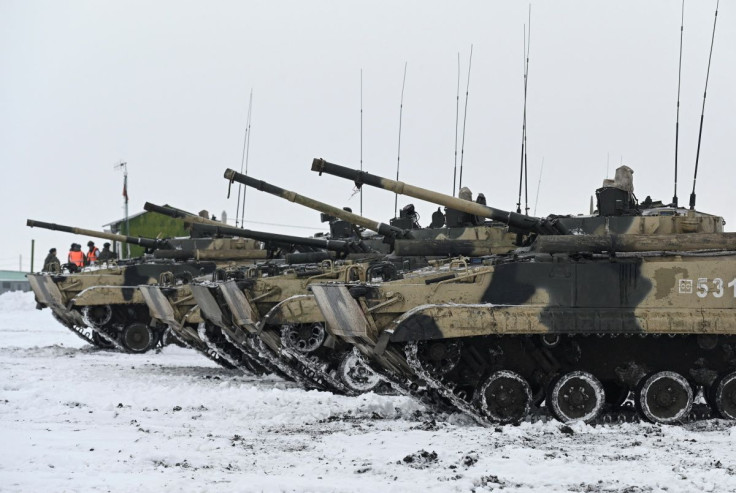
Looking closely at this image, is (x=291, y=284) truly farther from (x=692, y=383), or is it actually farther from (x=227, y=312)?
(x=692, y=383)

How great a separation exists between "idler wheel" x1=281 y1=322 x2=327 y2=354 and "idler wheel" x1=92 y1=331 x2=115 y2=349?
10.6 metres

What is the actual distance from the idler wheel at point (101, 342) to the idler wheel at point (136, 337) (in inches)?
49.6

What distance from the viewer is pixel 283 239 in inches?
846

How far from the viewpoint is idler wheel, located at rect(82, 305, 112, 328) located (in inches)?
973

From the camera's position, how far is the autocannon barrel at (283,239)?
1977cm

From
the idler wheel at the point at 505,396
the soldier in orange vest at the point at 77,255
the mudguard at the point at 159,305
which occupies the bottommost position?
the idler wheel at the point at 505,396

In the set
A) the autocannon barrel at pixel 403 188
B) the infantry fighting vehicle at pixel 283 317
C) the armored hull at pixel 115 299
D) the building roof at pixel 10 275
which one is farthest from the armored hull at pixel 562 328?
the building roof at pixel 10 275

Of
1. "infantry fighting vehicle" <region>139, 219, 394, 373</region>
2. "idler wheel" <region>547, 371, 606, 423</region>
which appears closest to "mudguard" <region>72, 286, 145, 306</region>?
"infantry fighting vehicle" <region>139, 219, 394, 373</region>

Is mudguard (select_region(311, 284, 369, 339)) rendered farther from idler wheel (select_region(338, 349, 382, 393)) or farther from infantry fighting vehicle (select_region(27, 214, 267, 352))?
infantry fighting vehicle (select_region(27, 214, 267, 352))

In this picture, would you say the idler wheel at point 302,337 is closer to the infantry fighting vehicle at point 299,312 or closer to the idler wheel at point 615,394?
the infantry fighting vehicle at point 299,312

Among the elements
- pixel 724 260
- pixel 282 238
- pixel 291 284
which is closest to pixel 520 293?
pixel 724 260

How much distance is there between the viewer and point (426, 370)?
12570 millimetres

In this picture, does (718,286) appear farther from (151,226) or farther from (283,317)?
(151,226)

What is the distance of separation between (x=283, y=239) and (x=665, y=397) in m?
9.82
